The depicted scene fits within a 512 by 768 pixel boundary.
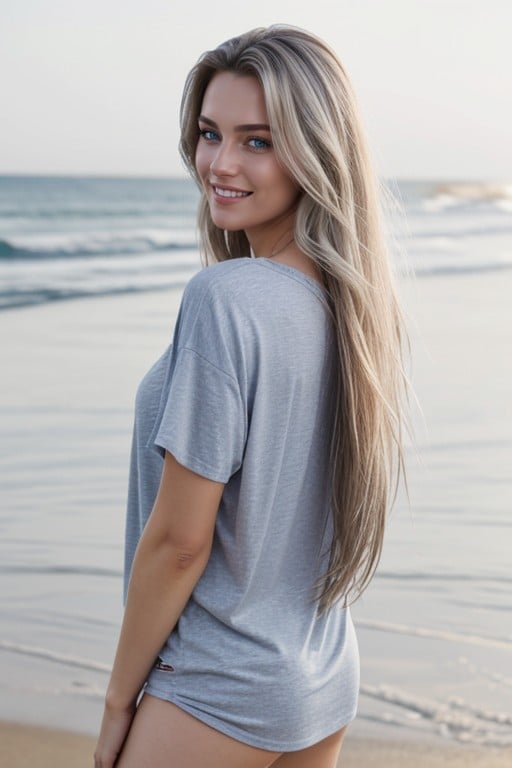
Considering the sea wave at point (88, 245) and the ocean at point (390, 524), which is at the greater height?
the ocean at point (390, 524)

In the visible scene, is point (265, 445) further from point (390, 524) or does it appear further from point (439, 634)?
point (390, 524)

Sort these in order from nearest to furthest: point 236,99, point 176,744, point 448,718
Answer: point 176,744, point 236,99, point 448,718

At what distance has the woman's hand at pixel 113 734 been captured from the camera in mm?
1827

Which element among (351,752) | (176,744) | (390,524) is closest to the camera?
(176,744)

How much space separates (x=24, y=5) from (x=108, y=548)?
867 inches

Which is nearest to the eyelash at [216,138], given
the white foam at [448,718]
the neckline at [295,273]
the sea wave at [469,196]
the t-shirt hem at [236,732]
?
the neckline at [295,273]

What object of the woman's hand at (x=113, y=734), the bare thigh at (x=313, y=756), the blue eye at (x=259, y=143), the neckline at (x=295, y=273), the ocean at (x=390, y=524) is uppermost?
the blue eye at (x=259, y=143)

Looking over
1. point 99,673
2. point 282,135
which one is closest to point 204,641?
point 282,135

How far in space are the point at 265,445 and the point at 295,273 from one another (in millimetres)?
264

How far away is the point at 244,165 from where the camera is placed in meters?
1.87

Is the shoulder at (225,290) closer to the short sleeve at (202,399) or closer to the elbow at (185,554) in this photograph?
the short sleeve at (202,399)

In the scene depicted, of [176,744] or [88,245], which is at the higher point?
[176,744]

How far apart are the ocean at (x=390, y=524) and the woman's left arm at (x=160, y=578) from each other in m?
0.53

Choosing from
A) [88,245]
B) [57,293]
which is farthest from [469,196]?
[57,293]
